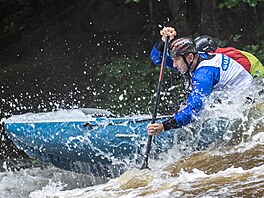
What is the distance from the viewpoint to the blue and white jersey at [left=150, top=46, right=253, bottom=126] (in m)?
5.57

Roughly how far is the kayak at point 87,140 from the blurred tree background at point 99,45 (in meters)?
2.26

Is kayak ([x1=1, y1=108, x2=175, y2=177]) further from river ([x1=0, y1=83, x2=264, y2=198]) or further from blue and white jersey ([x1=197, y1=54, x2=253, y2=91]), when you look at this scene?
blue and white jersey ([x1=197, y1=54, x2=253, y2=91])

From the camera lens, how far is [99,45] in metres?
10.5

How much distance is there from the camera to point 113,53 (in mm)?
10211

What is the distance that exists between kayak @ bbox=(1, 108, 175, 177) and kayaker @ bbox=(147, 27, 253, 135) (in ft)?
1.22

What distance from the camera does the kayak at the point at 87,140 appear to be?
600 centimetres

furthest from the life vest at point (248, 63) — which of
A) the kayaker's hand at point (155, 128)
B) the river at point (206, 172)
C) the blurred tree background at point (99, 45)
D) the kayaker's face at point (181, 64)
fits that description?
the blurred tree background at point (99, 45)

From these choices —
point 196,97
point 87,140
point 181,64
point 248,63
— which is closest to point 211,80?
point 196,97

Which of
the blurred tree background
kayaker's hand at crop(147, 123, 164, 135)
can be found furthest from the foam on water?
the blurred tree background

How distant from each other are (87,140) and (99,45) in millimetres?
4538

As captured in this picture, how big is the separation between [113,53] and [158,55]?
3.57m

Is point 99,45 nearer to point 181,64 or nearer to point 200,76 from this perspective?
point 181,64

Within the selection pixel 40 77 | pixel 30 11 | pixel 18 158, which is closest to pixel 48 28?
pixel 30 11

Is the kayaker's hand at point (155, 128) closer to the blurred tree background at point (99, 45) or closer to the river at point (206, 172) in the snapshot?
the river at point (206, 172)
